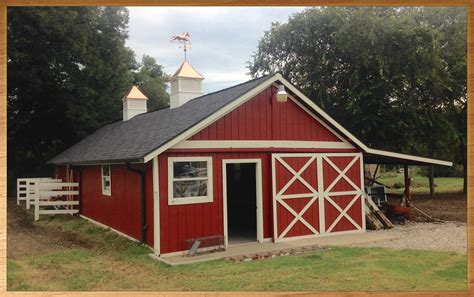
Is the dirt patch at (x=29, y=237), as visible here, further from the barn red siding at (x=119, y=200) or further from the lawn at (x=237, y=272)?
the barn red siding at (x=119, y=200)

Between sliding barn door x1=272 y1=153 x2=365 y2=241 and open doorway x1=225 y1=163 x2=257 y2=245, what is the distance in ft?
1.54

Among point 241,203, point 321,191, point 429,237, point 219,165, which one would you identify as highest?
point 219,165

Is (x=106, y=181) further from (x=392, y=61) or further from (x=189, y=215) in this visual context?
(x=392, y=61)

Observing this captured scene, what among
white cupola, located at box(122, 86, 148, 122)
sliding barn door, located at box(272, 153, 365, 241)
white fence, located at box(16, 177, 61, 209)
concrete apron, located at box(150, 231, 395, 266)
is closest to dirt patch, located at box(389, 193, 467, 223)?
concrete apron, located at box(150, 231, 395, 266)

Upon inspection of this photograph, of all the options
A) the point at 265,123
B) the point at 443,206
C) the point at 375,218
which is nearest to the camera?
the point at 443,206

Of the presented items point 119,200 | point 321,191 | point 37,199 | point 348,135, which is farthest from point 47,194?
point 348,135

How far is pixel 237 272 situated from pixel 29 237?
2.31 meters

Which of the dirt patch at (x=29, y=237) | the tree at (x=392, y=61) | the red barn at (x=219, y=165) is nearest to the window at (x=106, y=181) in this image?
the red barn at (x=219, y=165)

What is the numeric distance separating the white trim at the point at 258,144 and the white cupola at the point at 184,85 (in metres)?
0.75

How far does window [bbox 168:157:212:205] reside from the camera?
537 cm

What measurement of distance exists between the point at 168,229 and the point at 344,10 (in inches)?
128

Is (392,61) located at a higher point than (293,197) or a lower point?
higher

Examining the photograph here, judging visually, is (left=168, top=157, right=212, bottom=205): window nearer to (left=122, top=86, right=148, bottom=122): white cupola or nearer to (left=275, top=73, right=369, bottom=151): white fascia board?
(left=122, top=86, right=148, bottom=122): white cupola

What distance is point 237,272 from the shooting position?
461 centimetres
